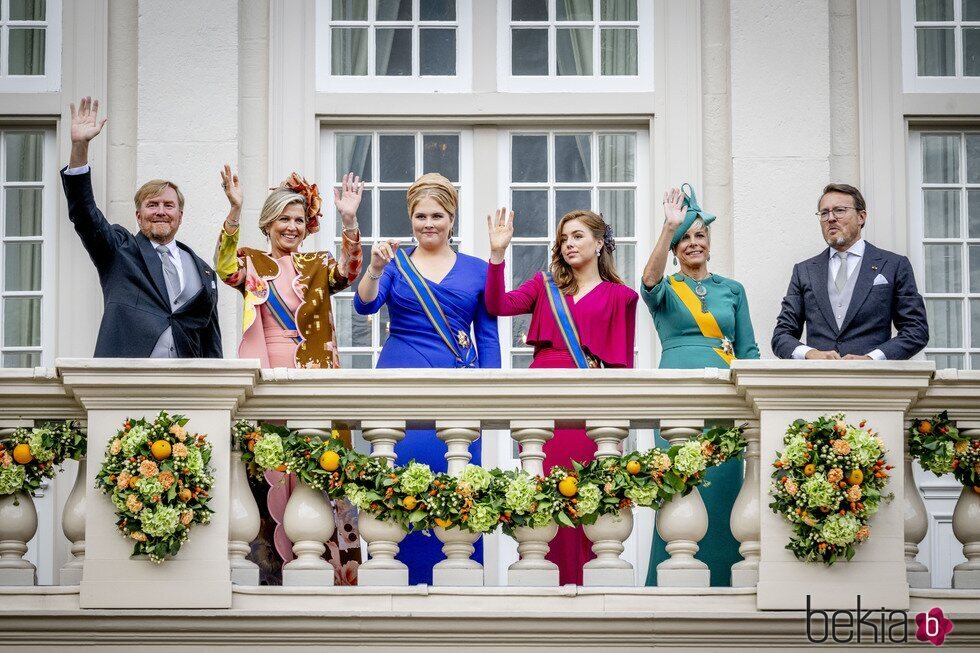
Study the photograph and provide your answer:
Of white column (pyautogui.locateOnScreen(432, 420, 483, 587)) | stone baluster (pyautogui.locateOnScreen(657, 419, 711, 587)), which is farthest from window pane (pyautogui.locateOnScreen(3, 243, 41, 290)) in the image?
stone baluster (pyautogui.locateOnScreen(657, 419, 711, 587))

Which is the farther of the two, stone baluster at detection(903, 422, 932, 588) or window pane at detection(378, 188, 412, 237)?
window pane at detection(378, 188, 412, 237)

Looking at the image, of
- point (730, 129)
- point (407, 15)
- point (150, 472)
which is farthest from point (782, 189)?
point (150, 472)

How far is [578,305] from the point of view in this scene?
28.0ft

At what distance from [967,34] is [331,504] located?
536cm

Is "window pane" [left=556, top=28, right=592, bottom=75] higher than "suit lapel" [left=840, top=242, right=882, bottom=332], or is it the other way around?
"window pane" [left=556, top=28, right=592, bottom=75]

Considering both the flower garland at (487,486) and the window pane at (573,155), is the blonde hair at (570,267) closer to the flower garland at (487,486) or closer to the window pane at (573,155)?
the flower garland at (487,486)

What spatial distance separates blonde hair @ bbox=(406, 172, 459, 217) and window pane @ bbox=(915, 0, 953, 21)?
374cm

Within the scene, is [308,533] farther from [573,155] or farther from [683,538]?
[573,155]

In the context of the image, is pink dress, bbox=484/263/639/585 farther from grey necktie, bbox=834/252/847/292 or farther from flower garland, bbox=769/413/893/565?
flower garland, bbox=769/413/893/565

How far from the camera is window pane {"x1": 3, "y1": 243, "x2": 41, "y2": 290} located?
411 inches

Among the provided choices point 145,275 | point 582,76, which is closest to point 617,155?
point 582,76

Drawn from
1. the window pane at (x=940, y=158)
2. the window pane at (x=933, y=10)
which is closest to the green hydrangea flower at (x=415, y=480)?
the window pane at (x=940, y=158)

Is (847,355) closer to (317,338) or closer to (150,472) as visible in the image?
(317,338)

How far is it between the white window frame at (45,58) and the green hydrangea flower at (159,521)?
170 inches
